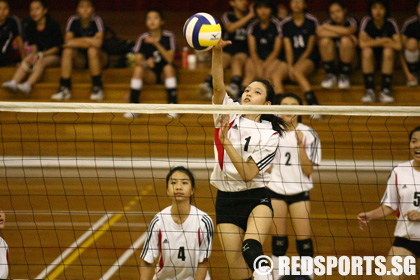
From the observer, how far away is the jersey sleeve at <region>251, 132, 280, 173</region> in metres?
4.07

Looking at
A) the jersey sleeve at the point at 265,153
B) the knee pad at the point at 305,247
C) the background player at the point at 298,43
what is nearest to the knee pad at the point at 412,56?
the background player at the point at 298,43

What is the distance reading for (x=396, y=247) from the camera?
4551 millimetres

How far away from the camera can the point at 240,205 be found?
162 inches

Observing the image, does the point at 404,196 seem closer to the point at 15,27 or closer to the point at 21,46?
the point at 21,46

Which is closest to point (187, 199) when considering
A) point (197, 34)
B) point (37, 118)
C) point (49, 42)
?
point (197, 34)

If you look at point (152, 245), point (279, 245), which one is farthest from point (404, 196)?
point (152, 245)

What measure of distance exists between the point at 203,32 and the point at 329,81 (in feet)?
18.2

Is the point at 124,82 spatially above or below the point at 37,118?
above

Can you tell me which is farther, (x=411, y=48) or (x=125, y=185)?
(x=411, y=48)

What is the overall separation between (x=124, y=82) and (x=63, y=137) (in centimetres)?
167

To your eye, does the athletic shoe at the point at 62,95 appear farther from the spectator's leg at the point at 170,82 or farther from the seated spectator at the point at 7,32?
the spectator's leg at the point at 170,82

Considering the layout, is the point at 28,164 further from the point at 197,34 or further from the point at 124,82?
the point at 197,34

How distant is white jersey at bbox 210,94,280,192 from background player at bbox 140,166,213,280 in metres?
0.36

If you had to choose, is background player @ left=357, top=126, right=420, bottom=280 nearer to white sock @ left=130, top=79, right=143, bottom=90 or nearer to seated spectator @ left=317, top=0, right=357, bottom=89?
seated spectator @ left=317, top=0, right=357, bottom=89
